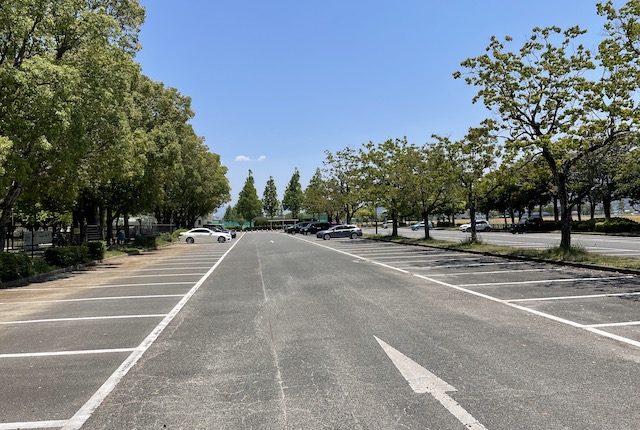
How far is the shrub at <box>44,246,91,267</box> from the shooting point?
17898 millimetres

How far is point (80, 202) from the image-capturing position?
1082 inches

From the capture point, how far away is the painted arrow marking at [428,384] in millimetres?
3875

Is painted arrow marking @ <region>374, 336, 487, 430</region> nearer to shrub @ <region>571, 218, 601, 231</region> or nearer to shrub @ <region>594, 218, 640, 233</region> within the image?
shrub @ <region>594, 218, 640, 233</region>

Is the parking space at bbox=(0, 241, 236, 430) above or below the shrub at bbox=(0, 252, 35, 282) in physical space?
below


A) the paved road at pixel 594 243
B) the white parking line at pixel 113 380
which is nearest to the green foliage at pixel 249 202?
the paved road at pixel 594 243

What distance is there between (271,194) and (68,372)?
108 metres

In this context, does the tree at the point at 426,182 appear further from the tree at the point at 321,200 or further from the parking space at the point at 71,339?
the tree at the point at 321,200

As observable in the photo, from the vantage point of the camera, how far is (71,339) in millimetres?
7051

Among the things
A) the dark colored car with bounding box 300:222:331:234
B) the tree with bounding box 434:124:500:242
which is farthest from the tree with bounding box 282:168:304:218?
the tree with bounding box 434:124:500:242

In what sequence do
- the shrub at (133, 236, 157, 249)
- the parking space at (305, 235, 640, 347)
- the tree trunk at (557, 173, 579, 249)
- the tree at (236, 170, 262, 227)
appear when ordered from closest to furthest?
the parking space at (305, 235, 640, 347) < the tree trunk at (557, 173, 579, 249) < the shrub at (133, 236, 157, 249) < the tree at (236, 170, 262, 227)

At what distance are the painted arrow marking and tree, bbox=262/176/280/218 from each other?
10645 cm

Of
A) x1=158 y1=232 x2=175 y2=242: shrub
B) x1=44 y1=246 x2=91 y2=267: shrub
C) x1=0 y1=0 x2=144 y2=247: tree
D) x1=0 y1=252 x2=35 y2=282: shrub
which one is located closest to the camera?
x1=0 y1=0 x2=144 y2=247: tree

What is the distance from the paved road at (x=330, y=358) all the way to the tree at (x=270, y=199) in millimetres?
100810

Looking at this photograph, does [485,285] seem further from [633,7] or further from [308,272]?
[633,7]
